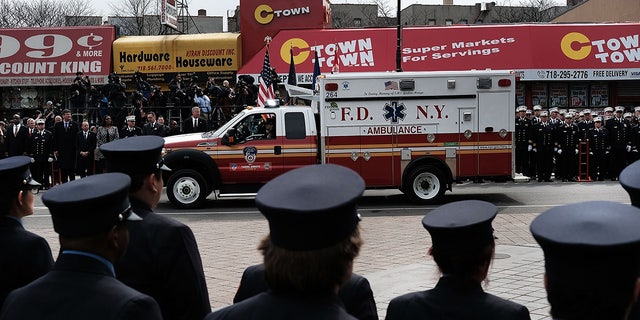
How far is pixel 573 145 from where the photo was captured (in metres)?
21.8

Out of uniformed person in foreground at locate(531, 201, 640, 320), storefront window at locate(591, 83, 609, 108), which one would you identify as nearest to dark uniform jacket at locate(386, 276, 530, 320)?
uniformed person in foreground at locate(531, 201, 640, 320)

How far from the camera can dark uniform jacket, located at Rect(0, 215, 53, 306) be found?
3807 mm

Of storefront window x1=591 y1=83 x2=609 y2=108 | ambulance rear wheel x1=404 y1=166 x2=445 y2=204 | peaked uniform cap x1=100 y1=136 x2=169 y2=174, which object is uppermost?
storefront window x1=591 y1=83 x2=609 y2=108

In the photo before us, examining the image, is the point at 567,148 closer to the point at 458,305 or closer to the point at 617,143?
the point at 617,143

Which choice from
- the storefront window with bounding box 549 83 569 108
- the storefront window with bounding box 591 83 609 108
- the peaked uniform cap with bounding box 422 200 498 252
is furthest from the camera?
the storefront window with bounding box 591 83 609 108

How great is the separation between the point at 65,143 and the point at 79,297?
19.9 metres

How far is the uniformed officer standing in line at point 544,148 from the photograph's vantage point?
71.3 feet

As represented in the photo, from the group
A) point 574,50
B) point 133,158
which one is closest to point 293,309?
point 133,158

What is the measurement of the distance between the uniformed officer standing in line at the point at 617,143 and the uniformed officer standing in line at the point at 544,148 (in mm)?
1970

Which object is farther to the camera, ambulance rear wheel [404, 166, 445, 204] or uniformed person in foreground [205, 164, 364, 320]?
ambulance rear wheel [404, 166, 445, 204]

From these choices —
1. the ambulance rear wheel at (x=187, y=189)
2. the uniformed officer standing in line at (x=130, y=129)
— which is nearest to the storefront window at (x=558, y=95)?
the uniformed officer standing in line at (x=130, y=129)

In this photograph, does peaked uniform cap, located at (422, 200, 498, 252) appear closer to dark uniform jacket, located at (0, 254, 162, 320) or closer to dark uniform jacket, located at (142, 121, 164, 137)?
dark uniform jacket, located at (0, 254, 162, 320)

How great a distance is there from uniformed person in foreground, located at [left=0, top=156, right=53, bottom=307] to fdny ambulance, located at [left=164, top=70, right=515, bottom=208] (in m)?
12.0

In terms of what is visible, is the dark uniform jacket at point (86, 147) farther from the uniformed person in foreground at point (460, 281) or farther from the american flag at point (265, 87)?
the uniformed person in foreground at point (460, 281)
